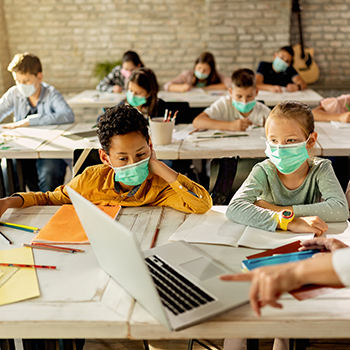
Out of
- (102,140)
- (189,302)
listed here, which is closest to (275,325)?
(189,302)

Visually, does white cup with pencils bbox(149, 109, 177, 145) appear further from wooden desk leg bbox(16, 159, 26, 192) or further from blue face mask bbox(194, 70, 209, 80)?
blue face mask bbox(194, 70, 209, 80)

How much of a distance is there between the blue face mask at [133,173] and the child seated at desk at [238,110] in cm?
126

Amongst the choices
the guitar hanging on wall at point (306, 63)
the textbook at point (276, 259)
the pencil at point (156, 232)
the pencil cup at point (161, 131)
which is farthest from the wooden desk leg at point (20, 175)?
the guitar hanging on wall at point (306, 63)

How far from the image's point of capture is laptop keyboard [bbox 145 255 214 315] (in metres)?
0.94

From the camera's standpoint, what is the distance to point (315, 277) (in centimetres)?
85

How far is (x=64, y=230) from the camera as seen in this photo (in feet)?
4.52

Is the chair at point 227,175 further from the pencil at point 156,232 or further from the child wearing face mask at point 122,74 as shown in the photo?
the child wearing face mask at point 122,74

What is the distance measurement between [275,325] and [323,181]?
0.78 m

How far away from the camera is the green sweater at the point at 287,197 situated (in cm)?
139

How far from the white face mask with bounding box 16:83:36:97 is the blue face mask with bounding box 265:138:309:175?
7.07ft

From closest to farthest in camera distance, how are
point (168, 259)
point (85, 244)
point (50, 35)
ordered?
point (168, 259) → point (85, 244) → point (50, 35)

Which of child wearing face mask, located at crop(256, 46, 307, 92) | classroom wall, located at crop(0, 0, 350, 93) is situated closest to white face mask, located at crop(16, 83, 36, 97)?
child wearing face mask, located at crop(256, 46, 307, 92)

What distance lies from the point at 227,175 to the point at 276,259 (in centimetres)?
84

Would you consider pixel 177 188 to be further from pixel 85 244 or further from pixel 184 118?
pixel 184 118
